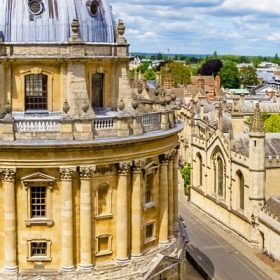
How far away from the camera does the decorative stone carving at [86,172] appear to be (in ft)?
108

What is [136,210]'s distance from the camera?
1384 inches

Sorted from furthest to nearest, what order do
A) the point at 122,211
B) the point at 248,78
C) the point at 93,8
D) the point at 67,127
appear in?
the point at 248,78, the point at 93,8, the point at 122,211, the point at 67,127

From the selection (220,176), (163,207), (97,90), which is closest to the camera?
(97,90)

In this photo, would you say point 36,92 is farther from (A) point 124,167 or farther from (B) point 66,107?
(A) point 124,167

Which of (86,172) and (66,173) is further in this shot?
(86,172)

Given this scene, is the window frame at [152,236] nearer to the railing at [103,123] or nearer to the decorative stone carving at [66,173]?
the decorative stone carving at [66,173]

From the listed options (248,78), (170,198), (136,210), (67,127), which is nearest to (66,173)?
(67,127)

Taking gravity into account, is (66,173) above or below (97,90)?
below

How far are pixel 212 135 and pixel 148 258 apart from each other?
24950 mm

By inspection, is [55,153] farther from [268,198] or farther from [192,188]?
[192,188]

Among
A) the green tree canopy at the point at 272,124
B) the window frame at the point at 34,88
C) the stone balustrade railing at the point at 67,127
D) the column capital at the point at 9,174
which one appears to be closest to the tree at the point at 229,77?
the green tree canopy at the point at 272,124

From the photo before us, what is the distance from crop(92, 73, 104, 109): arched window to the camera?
3625cm

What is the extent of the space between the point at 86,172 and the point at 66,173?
3.32 ft

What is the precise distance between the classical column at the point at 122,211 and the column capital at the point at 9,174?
545 centimetres
